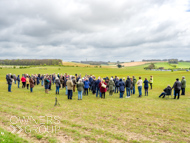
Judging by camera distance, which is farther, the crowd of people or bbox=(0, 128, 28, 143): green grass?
the crowd of people

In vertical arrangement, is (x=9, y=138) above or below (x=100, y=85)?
below

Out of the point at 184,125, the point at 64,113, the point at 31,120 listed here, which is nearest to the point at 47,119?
the point at 31,120

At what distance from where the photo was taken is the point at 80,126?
7.98 metres

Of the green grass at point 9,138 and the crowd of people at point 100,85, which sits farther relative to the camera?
the crowd of people at point 100,85

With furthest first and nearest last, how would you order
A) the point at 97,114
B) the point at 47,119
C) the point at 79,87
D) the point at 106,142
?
the point at 79,87
the point at 97,114
the point at 47,119
the point at 106,142

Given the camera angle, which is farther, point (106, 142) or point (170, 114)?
point (170, 114)

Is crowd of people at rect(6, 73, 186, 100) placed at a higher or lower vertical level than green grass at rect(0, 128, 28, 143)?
higher

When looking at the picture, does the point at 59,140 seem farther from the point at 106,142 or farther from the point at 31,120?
the point at 31,120

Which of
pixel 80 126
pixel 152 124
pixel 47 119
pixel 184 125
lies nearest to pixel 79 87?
pixel 47 119

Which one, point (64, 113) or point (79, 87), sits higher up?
point (79, 87)

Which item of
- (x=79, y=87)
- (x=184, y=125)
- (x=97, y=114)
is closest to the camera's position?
(x=184, y=125)

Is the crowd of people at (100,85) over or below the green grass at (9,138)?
over

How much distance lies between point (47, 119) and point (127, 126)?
15.7ft

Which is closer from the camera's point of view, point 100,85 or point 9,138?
point 9,138
